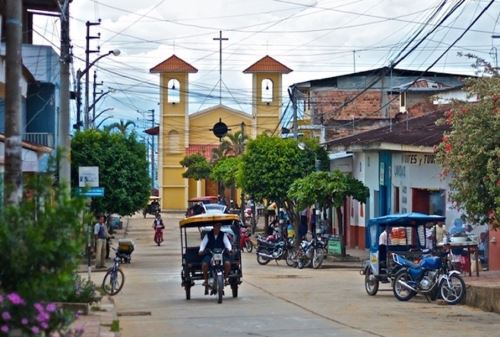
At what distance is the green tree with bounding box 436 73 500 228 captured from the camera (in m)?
21.6

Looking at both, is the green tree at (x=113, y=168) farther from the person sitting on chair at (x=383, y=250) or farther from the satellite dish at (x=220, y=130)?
the satellite dish at (x=220, y=130)

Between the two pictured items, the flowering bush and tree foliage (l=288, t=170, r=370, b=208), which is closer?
the flowering bush

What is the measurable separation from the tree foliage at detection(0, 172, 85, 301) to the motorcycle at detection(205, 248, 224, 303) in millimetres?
13921

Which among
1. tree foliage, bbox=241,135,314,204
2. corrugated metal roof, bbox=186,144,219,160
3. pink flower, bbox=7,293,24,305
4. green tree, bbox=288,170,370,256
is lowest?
pink flower, bbox=7,293,24,305

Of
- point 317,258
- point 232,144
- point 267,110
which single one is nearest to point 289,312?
point 317,258

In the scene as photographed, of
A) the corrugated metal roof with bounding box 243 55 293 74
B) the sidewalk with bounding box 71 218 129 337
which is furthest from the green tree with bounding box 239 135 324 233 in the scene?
the corrugated metal roof with bounding box 243 55 293 74

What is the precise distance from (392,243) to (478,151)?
674 cm

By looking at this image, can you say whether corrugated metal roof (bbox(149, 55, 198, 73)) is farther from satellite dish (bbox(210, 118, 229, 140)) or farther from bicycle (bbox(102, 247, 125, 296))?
bicycle (bbox(102, 247, 125, 296))

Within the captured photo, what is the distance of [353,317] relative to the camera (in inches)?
849

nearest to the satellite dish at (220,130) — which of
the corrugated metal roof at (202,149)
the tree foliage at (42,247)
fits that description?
the corrugated metal roof at (202,149)

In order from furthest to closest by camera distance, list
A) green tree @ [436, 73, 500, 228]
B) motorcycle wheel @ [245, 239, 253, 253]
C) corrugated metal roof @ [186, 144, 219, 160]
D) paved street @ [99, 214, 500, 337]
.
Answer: corrugated metal roof @ [186, 144, 219, 160], motorcycle wheel @ [245, 239, 253, 253], green tree @ [436, 73, 500, 228], paved street @ [99, 214, 500, 337]

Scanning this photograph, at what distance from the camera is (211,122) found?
112 metres

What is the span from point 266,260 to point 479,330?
926 inches

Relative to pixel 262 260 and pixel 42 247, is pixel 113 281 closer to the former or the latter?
pixel 262 260
